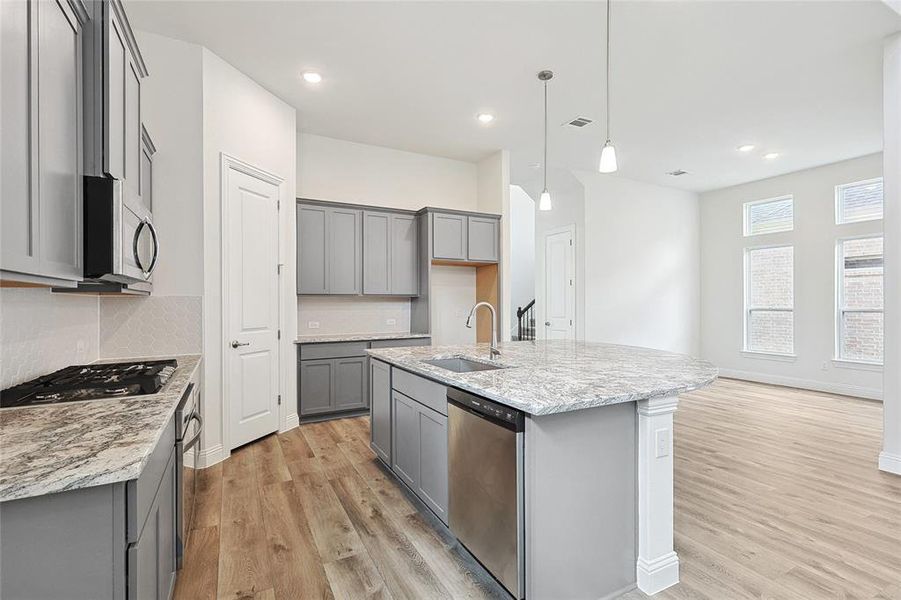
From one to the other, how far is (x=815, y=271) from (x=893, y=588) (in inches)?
226

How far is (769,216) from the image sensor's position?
6973 millimetres

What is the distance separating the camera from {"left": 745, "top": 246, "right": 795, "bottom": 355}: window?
6.69 m

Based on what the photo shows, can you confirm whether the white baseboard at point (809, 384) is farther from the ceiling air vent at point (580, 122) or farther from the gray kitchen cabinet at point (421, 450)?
the gray kitchen cabinet at point (421, 450)

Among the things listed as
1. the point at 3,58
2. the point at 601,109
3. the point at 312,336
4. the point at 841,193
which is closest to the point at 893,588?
the point at 3,58

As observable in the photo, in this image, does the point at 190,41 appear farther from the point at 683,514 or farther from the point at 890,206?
the point at 890,206

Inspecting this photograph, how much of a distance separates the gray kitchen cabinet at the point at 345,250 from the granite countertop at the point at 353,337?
53 cm

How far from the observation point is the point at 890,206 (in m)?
3.30

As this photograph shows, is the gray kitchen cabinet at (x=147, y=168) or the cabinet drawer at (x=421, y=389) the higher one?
the gray kitchen cabinet at (x=147, y=168)

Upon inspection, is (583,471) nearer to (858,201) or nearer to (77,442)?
(77,442)

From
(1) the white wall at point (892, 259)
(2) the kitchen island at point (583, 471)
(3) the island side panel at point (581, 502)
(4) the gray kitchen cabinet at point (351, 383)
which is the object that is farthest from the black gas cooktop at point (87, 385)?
(1) the white wall at point (892, 259)

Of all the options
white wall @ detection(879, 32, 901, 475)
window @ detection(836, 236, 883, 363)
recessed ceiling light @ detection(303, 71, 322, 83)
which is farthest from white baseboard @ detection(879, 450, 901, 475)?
recessed ceiling light @ detection(303, 71, 322, 83)

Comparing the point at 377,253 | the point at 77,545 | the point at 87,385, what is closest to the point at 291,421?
the point at 377,253

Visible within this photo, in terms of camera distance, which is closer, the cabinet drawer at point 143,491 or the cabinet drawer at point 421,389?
the cabinet drawer at point 143,491

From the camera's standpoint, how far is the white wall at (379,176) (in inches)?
202
